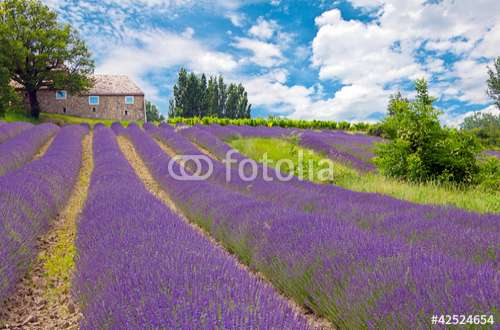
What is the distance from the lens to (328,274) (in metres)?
2.39

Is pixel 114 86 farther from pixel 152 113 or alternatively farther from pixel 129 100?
pixel 152 113

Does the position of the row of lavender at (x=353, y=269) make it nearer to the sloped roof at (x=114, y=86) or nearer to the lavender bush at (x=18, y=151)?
the lavender bush at (x=18, y=151)

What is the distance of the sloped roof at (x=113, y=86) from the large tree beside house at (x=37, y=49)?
5176mm

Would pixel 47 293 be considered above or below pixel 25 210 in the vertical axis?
below

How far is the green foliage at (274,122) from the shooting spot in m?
24.5

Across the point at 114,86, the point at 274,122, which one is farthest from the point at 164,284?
the point at 114,86

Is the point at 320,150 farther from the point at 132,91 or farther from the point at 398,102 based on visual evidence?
the point at 132,91

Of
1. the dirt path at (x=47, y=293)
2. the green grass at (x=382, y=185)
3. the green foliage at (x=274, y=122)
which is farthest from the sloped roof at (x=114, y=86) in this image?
the dirt path at (x=47, y=293)

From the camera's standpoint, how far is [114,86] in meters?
34.4

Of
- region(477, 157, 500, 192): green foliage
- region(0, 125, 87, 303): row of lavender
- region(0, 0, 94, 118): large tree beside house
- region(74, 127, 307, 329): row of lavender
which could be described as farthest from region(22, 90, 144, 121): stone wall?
region(74, 127, 307, 329): row of lavender

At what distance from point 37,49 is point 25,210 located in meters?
26.6

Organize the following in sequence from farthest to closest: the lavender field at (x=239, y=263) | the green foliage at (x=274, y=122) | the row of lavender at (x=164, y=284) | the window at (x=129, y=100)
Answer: the window at (x=129, y=100)
the green foliage at (x=274, y=122)
the lavender field at (x=239, y=263)
the row of lavender at (x=164, y=284)

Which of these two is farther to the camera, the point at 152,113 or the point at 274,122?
the point at 152,113

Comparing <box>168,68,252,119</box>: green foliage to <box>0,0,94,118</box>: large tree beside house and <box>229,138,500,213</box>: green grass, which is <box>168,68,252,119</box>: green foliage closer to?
<box>0,0,94,118</box>: large tree beside house
